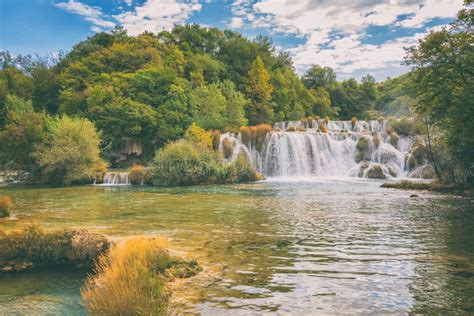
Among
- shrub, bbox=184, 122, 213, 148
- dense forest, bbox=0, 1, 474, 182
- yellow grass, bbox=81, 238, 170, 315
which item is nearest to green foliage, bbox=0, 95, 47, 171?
dense forest, bbox=0, 1, 474, 182

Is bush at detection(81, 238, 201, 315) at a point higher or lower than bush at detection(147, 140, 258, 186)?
lower

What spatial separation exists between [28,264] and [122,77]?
1890 inches

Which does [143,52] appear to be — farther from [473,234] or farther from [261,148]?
[473,234]

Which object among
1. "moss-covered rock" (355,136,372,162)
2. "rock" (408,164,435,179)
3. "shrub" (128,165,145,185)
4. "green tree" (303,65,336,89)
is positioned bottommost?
"rock" (408,164,435,179)

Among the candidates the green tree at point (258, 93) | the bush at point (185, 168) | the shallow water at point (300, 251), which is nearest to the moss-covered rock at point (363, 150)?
the bush at point (185, 168)

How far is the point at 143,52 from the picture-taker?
6384 cm

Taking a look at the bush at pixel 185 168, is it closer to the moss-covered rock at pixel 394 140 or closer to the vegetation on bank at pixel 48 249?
the moss-covered rock at pixel 394 140

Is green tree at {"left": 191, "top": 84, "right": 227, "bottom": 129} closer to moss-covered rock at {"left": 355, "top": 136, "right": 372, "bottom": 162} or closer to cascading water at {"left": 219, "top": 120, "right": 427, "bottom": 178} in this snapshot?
cascading water at {"left": 219, "top": 120, "right": 427, "bottom": 178}

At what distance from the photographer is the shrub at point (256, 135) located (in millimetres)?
42781

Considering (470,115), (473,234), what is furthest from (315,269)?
(470,115)

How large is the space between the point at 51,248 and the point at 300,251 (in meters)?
6.46

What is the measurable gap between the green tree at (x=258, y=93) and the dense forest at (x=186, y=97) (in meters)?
0.19

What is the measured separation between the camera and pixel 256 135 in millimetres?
43031

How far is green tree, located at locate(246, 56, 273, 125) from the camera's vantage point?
69188 mm
